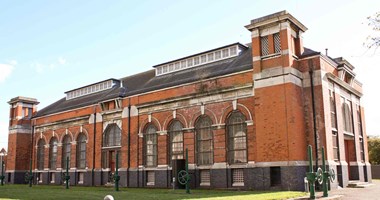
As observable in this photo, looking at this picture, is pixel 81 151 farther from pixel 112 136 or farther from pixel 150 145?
pixel 150 145

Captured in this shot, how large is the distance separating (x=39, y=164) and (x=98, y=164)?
1053 centimetres

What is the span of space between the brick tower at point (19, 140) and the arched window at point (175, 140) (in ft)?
66.4

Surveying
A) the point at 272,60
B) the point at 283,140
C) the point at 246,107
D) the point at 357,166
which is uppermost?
the point at 272,60

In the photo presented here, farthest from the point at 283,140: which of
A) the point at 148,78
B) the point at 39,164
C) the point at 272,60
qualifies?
the point at 39,164

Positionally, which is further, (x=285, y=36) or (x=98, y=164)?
(x=98, y=164)

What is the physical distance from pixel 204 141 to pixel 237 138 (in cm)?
247

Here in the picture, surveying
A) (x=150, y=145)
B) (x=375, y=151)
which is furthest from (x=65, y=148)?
(x=375, y=151)

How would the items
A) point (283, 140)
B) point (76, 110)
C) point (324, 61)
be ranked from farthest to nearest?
point (76, 110)
point (324, 61)
point (283, 140)

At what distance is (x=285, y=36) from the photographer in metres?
21.4

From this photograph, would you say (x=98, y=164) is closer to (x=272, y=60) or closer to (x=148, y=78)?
(x=148, y=78)

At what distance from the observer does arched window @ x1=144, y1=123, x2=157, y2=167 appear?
27.8 metres

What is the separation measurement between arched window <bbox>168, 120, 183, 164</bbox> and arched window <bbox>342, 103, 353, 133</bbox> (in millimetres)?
10850

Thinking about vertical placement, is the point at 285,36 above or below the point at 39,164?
above

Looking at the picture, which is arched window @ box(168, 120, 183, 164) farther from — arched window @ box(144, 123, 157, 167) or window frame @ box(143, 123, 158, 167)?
arched window @ box(144, 123, 157, 167)
